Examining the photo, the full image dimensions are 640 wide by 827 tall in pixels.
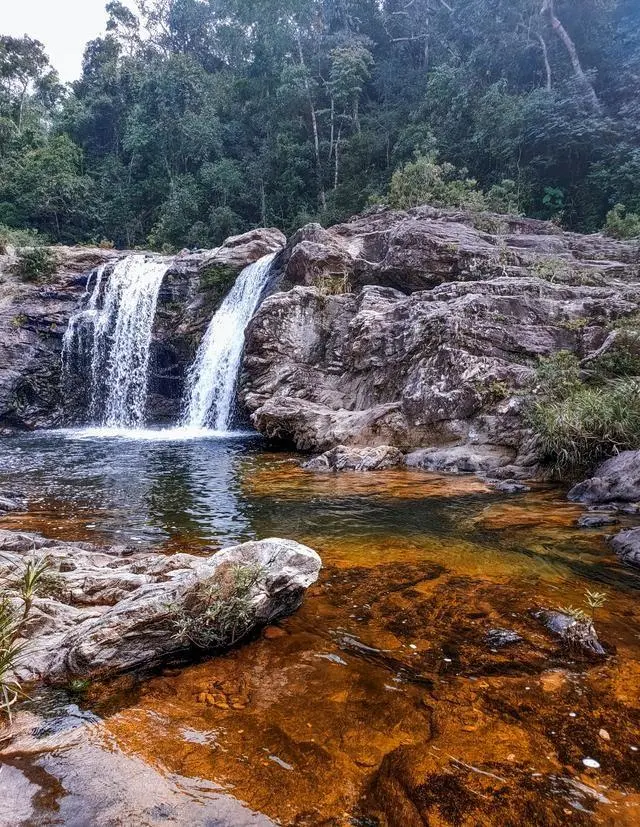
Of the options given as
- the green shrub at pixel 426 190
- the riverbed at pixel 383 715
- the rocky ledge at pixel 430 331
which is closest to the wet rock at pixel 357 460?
the rocky ledge at pixel 430 331

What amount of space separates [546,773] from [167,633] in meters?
2.14

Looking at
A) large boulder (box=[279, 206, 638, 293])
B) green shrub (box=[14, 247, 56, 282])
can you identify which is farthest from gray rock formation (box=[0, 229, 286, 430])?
large boulder (box=[279, 206, 638, 293])

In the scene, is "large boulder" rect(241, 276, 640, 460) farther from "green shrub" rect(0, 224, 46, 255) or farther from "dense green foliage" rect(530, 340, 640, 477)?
"green shrub" rect(0, 224, 46, 255)

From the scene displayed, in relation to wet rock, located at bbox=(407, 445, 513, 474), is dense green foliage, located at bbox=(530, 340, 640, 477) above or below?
above

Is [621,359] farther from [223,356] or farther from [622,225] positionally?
[223,356]

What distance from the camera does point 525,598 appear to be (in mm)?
4164

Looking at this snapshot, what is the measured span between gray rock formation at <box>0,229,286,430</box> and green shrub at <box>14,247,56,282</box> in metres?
0.29

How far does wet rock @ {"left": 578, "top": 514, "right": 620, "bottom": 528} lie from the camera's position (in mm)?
6098

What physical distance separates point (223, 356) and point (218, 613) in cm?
1423

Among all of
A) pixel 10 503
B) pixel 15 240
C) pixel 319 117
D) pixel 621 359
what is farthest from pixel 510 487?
pixel 319 117

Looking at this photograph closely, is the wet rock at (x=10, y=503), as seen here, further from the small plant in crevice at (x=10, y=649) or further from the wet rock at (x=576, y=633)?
the wet rock at (x=576, y=633)

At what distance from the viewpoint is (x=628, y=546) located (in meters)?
5.08

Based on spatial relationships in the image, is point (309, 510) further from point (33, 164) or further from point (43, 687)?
point (33, 164)

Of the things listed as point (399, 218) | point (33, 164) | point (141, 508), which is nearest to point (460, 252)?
point (399, 218)
